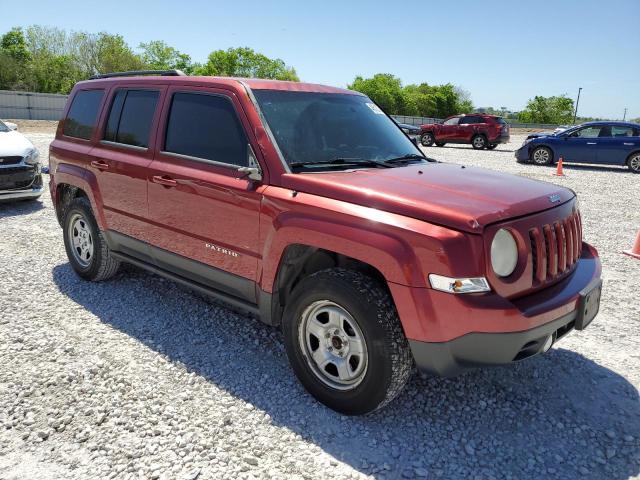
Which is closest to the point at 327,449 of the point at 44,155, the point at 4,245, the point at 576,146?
the point at 4,245

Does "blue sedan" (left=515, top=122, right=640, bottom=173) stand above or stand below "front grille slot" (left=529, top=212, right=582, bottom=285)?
below

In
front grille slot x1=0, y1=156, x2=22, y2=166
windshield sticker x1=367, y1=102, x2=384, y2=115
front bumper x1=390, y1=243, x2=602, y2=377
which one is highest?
windshield sticker x1=367, y1=102, x2=384, y2=115

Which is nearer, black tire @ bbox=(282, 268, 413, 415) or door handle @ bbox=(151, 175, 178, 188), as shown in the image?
black tire @ bbox=(282, 268, 413, 415)

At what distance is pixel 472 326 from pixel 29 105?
1598 inches

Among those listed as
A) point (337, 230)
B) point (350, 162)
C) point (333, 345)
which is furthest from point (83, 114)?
point (333, 345)

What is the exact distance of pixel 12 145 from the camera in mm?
7965

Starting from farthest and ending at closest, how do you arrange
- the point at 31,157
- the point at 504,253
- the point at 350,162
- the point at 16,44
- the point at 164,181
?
the point at 16,44
the point at 31,157
the point at 164,181
the point at 350,162
the point at 504,253

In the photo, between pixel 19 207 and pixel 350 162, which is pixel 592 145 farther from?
pixel 19 207

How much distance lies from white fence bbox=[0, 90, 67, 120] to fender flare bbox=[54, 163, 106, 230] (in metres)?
34.3

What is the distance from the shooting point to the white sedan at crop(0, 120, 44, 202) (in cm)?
776

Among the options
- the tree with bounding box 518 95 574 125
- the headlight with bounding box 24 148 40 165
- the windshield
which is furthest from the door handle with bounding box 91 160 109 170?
the tree with bounding box 518 95 574 125

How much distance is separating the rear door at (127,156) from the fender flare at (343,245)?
152 centimetres

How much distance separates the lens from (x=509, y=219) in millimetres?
2594

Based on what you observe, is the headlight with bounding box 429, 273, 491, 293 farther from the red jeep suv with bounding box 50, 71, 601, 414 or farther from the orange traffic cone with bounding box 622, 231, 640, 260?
the orange traffic cone with bounding box 622, 231, 640, 260
